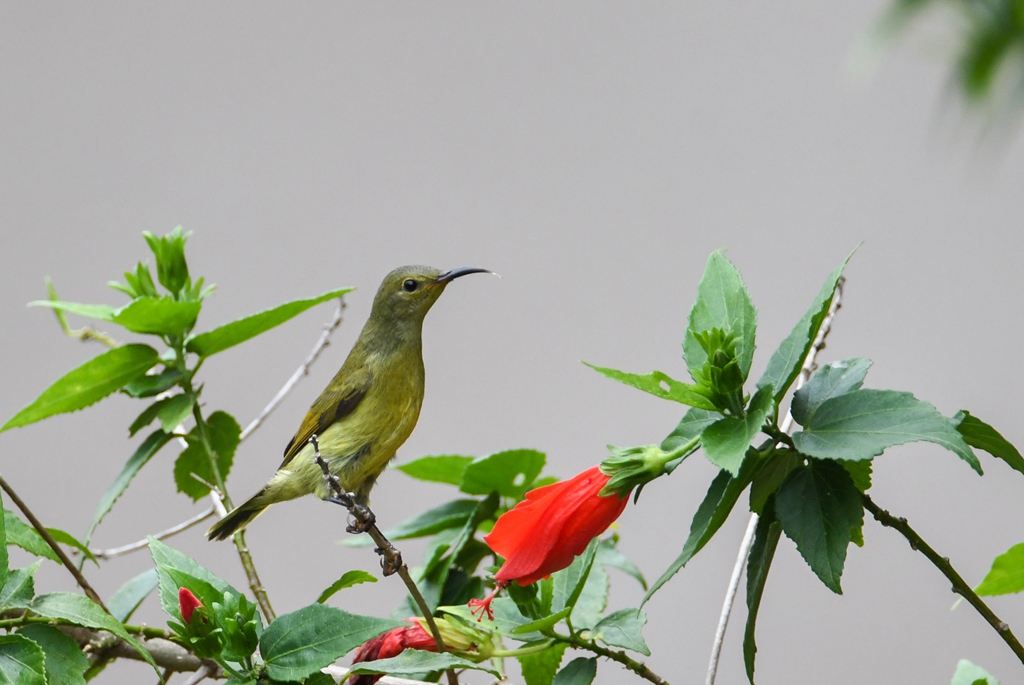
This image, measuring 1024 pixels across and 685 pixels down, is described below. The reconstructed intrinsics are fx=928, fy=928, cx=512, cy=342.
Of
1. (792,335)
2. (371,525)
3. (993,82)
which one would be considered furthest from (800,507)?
(993,82)

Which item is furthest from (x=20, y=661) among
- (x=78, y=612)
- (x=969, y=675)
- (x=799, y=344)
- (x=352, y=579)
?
(x=969, y=675)

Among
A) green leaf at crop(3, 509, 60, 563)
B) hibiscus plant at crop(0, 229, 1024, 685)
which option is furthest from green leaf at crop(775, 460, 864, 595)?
green leaf at crop(3, 509, 60, 563)

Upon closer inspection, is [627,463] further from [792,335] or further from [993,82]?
[993,82]

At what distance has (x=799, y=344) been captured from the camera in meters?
0.38

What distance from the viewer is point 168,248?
0.63m

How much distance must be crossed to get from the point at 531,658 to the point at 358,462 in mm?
337

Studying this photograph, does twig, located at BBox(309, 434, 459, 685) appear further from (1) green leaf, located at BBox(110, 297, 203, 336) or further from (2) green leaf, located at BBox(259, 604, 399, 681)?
(1) green leaf, located at BBox(110, 297, 203, 336)

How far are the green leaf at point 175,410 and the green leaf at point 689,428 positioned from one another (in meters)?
0.33

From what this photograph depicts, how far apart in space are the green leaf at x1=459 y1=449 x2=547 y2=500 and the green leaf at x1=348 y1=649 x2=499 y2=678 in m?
0.20

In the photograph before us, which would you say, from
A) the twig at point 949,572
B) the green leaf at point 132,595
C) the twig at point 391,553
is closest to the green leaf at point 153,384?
the green leaf at point 132,595

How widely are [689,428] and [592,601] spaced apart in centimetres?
17

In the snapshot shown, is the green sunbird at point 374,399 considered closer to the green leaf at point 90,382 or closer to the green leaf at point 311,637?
the green leaf at point 90,382

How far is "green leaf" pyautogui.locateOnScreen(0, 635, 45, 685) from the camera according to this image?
14.8 inches

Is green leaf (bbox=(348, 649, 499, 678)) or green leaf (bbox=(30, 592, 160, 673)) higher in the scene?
green leaf (bbox=(30, 592, 160, 673))
